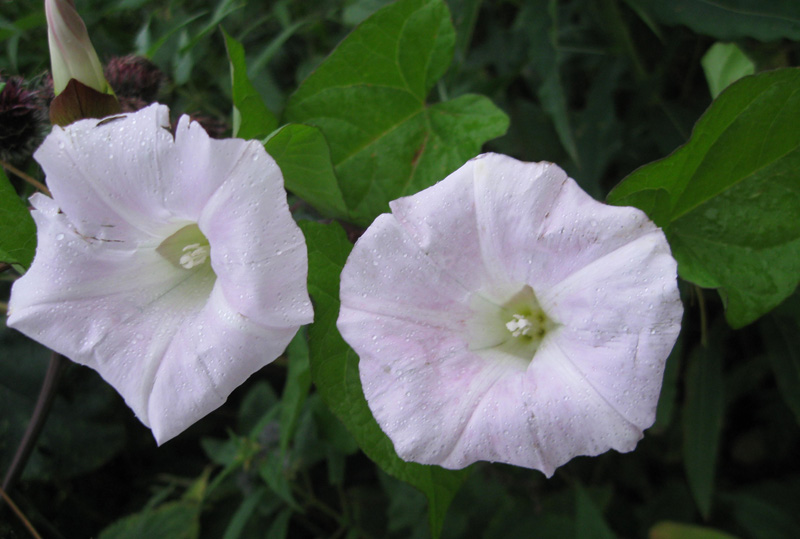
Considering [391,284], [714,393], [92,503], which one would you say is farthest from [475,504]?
[391,284]

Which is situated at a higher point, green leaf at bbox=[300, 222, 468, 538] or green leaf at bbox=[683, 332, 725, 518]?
green leaf at bbox=[300, 222, 468, 538]

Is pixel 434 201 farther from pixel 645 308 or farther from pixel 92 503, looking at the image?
pixel 92 503

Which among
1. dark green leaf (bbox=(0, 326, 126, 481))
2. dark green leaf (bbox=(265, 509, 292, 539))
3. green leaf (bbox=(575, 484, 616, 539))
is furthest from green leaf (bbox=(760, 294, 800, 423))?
dark green leaf (bbox=(0, 326, 126, 481))

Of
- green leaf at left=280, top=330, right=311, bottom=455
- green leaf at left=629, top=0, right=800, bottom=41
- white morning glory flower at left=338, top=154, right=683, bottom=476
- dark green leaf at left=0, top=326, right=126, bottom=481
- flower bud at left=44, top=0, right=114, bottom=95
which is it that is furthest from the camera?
dark green leaf at left=0, top=326, right=126, bottom=481

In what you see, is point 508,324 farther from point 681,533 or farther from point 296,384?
point 681,533

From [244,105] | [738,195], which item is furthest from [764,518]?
[244,105]

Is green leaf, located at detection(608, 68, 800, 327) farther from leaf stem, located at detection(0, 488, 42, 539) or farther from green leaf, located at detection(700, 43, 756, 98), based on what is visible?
leaf stem, located at detection(0, 488, 42, 539)

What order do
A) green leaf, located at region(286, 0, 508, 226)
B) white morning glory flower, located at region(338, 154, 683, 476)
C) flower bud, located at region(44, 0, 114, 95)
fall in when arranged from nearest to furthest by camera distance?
white morning glory flower, located at region(338, 154, 683, 476) → flower bud, located at region(44, 0, 114, 95) → green leaf, located at region(286, 0, 508, 226)

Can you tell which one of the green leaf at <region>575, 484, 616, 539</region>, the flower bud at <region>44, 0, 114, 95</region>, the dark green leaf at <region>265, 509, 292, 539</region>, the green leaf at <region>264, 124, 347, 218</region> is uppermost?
the flower bud at <region>44, 0, 114, 95</region>

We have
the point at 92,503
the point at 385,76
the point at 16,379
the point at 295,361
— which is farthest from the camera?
the point at 92,503
